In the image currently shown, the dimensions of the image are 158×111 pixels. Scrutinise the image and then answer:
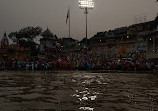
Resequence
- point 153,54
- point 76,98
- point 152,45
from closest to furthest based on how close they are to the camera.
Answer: point 76,98 < point 153,54 < point 152,45

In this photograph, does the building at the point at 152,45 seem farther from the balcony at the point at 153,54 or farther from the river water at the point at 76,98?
the river water at the point at 76,98

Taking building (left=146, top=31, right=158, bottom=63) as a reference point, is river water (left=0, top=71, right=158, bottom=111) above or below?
below

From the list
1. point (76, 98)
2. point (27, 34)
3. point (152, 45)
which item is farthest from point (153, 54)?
point (27, 34)

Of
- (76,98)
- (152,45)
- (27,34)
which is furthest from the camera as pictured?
(27,34)

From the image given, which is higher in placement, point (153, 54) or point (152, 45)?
point (152, 45)

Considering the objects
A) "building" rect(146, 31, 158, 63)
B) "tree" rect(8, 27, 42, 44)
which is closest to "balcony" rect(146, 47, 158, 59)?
"building" rect(146, 31, 158, 63)

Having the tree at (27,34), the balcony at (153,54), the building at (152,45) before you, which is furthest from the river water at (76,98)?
the tree at (27,34)

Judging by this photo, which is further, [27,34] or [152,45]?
[27,34]

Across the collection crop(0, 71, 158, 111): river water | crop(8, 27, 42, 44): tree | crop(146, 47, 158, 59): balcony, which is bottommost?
crop(0, 71, 158, 111): river water

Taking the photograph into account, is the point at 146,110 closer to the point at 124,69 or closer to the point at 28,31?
the point at 124,69

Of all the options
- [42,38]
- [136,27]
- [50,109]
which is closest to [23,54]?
[42,38]

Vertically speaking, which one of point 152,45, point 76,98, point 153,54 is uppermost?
point 152,45

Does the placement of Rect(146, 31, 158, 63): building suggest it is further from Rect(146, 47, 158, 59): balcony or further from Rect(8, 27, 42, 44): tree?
Rect(8, 27, 42, 44): tree

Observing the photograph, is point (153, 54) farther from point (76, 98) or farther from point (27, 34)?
point (27, 34)
